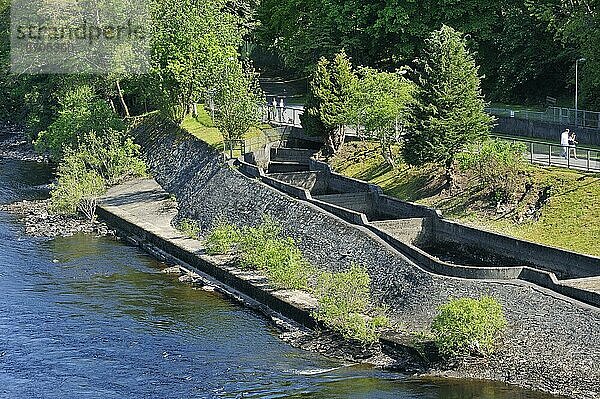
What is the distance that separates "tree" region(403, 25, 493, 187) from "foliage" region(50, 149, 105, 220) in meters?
21.7

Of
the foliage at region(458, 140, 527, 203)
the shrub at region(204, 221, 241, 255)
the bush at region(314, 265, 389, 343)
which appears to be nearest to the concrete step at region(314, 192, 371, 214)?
the shrub at region(204, 221, 241, 255)

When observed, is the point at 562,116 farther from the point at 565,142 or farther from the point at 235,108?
the point at 235,108

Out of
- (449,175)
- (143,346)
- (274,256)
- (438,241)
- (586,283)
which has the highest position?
(449,175)

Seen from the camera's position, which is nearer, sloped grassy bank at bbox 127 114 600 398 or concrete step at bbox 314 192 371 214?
sloped grassy bank at bbox 127 114 600 398

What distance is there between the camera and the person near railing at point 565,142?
47938 mm

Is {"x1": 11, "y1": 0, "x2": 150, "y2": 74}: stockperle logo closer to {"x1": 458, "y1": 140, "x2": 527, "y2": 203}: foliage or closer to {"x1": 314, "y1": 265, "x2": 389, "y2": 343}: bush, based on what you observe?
{"x1": 458, "y1": 140, "x2": 527, "y2": 203}: foliage

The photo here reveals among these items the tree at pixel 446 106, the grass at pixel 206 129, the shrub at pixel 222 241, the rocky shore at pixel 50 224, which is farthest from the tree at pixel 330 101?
the rocky shore at pixel 50 224

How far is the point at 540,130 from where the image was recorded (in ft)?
189

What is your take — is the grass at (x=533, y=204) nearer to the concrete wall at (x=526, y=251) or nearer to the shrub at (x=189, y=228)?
the concrete wall at (x=526, y=251)

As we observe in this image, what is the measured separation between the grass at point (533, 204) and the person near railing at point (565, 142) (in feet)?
3.49

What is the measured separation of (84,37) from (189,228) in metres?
27.9

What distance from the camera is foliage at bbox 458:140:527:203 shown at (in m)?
47.2

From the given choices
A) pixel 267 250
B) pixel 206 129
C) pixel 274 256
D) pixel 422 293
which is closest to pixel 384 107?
pixel 267 250

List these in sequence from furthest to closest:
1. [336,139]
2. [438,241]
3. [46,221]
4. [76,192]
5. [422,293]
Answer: [76,192] → [336,139] → [46,221] → [438,241] → [422,293]
